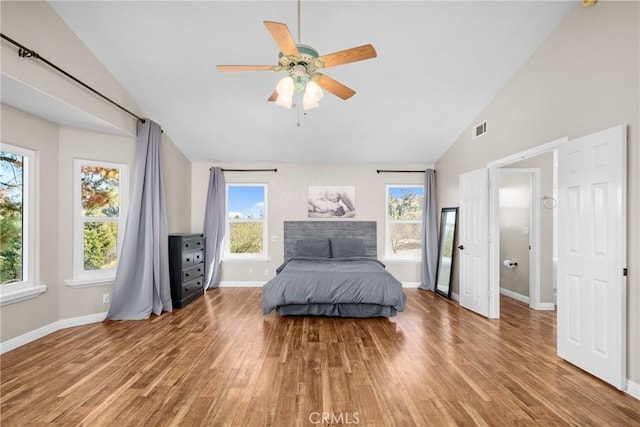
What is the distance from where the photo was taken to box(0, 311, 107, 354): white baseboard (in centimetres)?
286

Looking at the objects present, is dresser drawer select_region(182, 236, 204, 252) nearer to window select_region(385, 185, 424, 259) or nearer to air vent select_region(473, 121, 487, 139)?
window select_region(385, 185, 424, 259)

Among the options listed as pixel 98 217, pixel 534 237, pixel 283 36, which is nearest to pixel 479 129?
pixel 534 237

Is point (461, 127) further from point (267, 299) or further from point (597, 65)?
point (267, 299)

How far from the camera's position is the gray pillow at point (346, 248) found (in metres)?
5.32

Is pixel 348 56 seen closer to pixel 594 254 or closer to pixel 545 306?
pixel 594 254

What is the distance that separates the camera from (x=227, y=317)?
152 inches

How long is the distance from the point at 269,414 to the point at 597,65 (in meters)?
3.71

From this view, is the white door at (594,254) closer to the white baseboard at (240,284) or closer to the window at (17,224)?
the white baseboard at (240,284)

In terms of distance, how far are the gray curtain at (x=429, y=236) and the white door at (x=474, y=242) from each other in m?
0.89

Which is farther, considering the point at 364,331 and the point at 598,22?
the point at 364,331

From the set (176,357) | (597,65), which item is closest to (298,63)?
(597,65)

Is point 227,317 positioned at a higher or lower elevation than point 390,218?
lower

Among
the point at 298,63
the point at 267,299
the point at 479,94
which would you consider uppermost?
the point at 479,94

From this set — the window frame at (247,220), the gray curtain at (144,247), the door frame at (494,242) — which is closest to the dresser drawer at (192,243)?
the gray curtain at (144,247)
